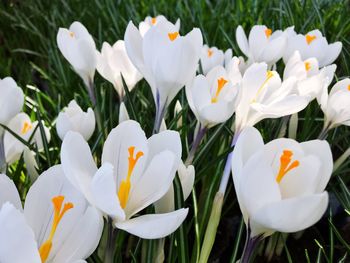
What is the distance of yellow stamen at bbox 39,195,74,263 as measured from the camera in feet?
1.65

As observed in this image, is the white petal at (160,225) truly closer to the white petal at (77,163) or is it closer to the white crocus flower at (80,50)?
the white petal at (77,163)

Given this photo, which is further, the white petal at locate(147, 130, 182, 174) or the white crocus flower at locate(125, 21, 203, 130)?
the white crocus flower at locate(125, 21, 203, 130)

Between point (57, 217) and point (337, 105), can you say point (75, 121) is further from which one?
point (337, 105)

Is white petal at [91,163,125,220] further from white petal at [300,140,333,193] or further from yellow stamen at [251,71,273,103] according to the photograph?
yellow stamen at [251,71,273,103]

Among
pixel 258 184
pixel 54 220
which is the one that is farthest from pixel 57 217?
pixel 258 184

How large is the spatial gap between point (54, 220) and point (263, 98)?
1.36ft

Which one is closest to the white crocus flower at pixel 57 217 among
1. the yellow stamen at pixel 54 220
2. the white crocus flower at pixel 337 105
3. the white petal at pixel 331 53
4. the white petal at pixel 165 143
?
the yellow stamen at pixel 54 220

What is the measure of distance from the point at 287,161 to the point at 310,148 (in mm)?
48

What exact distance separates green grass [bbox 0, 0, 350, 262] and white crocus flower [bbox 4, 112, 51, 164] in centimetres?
3

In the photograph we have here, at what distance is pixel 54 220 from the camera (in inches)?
20.0

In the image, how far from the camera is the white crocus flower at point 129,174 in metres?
0.49

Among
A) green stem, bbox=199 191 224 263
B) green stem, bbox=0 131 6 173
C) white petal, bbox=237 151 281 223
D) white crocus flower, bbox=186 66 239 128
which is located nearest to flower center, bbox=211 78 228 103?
white crocus flower, bbox=186 66 239 128

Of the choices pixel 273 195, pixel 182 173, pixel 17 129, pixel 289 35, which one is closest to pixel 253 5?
pixel 289 35

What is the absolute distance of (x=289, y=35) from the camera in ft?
3.61
